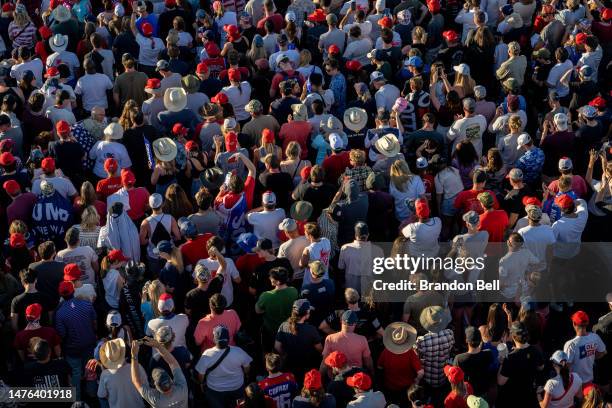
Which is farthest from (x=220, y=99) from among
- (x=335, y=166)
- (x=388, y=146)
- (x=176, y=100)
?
(x=388, y=146)

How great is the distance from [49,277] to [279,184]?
3.14 metres

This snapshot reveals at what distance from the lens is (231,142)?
13.7m

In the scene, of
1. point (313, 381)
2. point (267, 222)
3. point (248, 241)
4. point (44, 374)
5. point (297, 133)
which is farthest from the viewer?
point (297, 133)

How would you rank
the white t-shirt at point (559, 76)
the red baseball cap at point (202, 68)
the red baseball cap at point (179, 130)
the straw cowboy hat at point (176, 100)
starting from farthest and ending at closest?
the white t-shirt at point (559, 76), the red baseball cap at point (202, 68), the straw cowboy hat at point (176, 100), the red baseball cap at point (179, 130)

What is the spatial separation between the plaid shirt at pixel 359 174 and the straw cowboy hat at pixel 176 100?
2742mm

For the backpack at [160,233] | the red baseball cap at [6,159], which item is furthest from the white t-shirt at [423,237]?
the red baseball cap at [6,159]

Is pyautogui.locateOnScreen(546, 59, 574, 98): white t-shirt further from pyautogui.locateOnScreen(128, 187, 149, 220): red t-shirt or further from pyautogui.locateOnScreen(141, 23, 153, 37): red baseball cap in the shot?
pyautogui.locateOnScreen(128, 187, 149, 220): red t-shirt

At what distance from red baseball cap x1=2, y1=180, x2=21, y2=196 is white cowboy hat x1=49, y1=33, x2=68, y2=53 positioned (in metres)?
3.91

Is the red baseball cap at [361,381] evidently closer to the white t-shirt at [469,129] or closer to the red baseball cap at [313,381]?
the red baseball cap at [313,381]

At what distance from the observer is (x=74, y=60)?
1627cm

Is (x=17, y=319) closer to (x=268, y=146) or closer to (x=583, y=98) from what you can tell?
(x=268, y=146)

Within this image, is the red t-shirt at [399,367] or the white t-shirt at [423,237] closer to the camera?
the red t-shirt at [399,367]

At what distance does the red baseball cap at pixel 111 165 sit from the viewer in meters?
13.1

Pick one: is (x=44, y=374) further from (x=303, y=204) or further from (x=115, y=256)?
(x=303, y=204)
